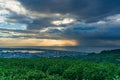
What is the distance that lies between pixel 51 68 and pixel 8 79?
21.3m

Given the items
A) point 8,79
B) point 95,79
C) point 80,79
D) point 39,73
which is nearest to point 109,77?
point 95,79

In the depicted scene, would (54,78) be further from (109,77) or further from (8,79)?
(109,77)

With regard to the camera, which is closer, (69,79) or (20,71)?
(20,71)

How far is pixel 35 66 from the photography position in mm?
55625

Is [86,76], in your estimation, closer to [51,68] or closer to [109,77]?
[109,77]

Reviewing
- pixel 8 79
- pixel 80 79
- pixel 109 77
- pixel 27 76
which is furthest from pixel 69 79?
pixel 8 79

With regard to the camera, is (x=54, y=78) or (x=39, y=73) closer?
(x=54, y=78)

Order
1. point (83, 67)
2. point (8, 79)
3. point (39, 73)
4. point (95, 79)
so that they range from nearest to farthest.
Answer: point (8, 79)
point (39, 73)
point (95, 79)
point (83, 67)

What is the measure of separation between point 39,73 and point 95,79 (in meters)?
10.5

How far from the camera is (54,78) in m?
33.7

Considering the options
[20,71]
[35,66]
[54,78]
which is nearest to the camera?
[54,78]

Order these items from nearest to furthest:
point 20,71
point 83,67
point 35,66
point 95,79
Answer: point 20,71, point 95,79, point 83,67, point 35,66

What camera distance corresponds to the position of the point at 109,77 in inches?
1649

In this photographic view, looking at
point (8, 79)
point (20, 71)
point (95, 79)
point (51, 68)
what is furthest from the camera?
point (51, 68)
